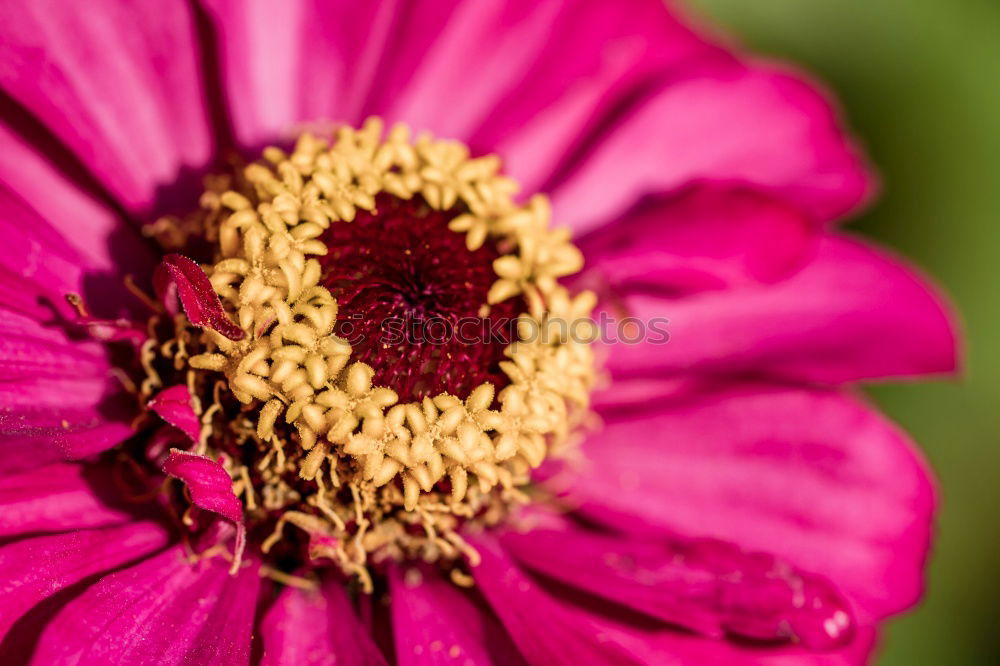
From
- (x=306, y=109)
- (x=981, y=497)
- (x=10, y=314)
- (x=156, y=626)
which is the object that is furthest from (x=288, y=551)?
(x=981, y=497)

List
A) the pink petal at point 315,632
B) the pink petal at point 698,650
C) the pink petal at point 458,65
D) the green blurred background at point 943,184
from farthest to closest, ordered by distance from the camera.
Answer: the green blurred background at point 943,184, the pink petal at point 458,65, the pink petal at point 698,650, the pink petal at point 315,632

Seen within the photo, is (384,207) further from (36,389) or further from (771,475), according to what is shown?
(771,475)

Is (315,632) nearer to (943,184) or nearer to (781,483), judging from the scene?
(781,483)

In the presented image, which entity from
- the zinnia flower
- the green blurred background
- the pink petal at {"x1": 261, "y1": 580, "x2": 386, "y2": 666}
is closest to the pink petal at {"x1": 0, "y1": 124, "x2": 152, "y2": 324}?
the zinnia flower

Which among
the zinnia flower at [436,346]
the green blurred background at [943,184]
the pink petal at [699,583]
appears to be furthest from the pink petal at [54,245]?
the green blurred background at [943,184]

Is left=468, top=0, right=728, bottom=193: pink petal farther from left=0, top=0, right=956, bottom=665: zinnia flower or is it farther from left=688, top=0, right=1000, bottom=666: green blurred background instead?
left=688, top=0, right=1000, bottom=666: green blurred background

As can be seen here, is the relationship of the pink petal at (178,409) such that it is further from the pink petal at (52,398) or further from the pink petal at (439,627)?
the pink petal at (439,627)

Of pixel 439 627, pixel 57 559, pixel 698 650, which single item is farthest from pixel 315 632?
pixel 698 650
